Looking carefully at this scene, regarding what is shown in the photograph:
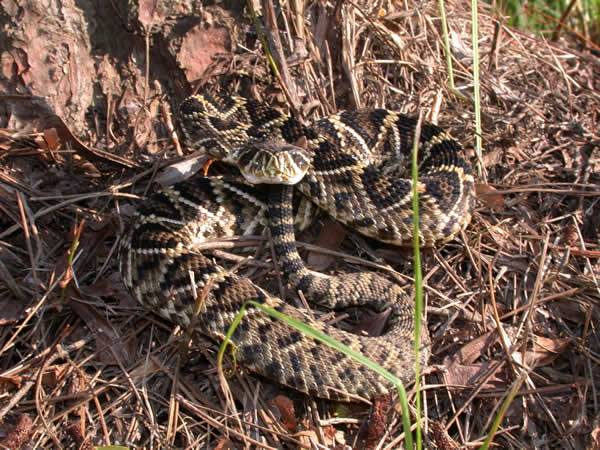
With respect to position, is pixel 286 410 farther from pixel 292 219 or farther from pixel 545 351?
pixel 545 351

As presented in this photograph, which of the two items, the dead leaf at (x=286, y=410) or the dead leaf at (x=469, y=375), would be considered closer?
the dead leaf at (x=286, y=410)

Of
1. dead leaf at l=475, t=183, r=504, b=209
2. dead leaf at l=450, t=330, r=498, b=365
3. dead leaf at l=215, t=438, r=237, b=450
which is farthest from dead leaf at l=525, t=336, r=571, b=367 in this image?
dead leaf at l=215, t=438, r=237, b=450

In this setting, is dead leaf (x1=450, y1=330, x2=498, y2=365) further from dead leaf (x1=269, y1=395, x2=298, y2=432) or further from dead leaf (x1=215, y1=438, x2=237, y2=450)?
dead leaf (x1=215, y1=438, x2=237, y2=450)

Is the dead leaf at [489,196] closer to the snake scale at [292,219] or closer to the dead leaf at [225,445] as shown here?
the snake scale at [292,219]

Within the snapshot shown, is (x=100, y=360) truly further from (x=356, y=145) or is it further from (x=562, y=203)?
(x=562, y=203)

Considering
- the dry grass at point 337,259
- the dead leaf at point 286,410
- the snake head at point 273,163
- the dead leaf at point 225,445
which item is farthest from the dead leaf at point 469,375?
the snake head at point 273,163

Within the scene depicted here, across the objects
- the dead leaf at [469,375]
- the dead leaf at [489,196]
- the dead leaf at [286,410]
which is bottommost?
the dead leaf at [286,410]

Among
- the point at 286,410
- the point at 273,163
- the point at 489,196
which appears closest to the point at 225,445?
the point at 286,410
